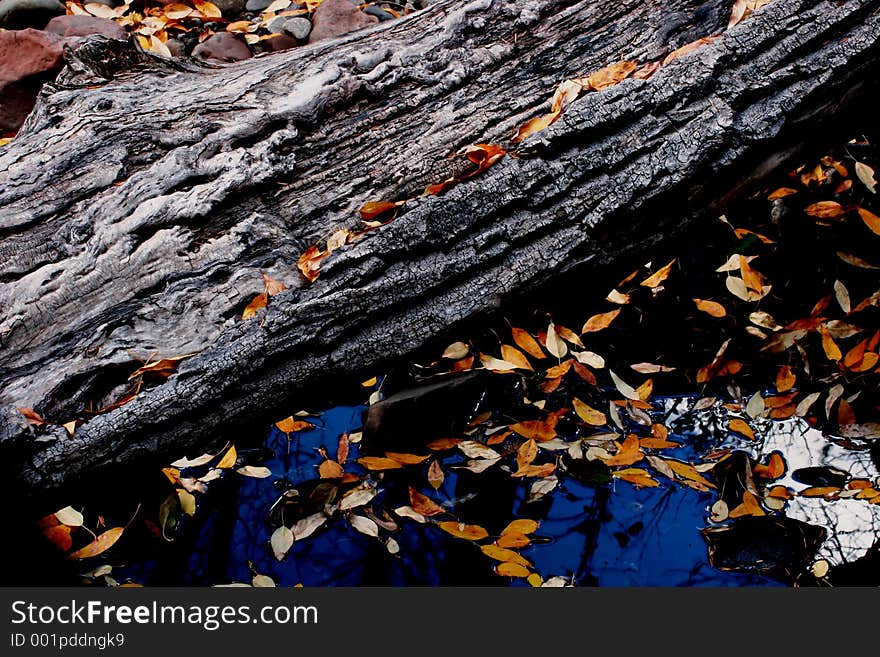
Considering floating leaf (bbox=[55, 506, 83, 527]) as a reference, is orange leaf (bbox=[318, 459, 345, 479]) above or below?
below

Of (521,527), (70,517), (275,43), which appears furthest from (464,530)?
(275,43)

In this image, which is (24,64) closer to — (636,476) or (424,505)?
(424,505)

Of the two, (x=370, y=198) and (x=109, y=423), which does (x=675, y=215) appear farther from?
(x=109, y=423)

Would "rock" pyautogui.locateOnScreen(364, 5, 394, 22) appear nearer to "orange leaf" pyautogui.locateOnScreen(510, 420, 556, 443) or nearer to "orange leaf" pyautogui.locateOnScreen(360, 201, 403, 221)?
"orange leaf" pyautogui.locateOnScreen(360, 201, 403, 221)

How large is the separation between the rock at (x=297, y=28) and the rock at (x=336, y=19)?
26mm

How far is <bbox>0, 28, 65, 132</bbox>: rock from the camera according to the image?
2400 millimetres

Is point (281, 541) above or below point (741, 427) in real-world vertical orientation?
above

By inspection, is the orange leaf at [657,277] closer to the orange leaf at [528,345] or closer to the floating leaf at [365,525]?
the orange leaf at [528,345]

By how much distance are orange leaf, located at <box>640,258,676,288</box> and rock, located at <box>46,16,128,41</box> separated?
207 centimetres

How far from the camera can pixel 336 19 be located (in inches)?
115

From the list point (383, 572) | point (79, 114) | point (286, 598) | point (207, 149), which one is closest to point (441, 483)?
point (383, 572)

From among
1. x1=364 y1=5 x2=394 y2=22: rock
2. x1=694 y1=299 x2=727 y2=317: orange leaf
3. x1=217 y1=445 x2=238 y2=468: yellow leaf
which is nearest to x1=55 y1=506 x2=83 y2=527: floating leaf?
x1=217 y1=445 x2=238 y2=468: yellow leaf

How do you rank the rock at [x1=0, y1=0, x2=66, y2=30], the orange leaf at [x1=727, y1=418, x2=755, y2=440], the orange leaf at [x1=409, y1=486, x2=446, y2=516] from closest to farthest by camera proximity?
1. the orange leaf at [x1=409, y1=486, x2=446, y2=516]
2. the orange leaf at [x1=727, y1=418, x2=755, y2=440]
3. the rock at [x1=0, y1=0, x2=66, y2=30]

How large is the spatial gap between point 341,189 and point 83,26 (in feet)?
5.47
